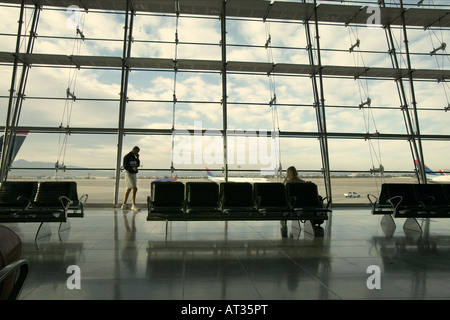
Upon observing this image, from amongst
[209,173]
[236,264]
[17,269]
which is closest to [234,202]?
[236,264]

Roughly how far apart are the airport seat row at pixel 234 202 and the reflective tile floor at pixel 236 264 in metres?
0.36

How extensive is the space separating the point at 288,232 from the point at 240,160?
4198 millimetres

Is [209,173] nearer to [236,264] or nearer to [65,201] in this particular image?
[65,201]

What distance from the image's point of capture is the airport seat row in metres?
4.77

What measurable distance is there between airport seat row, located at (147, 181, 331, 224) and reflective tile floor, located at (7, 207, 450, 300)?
36 cm

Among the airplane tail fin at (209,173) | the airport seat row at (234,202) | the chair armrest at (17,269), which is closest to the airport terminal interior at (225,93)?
the airplane tail fin at (209,173)

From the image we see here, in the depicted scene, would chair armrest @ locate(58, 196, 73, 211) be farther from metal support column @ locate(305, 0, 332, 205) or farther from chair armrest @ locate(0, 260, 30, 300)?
metal support column @ locate(305, 0, 332, 205)

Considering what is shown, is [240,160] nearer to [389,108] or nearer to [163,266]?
[389,108]

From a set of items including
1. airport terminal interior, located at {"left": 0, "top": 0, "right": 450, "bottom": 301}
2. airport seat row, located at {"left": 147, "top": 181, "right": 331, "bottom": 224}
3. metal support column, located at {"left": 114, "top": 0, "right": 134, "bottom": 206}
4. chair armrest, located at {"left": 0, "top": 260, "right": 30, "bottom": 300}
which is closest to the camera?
chair armrest, located at {"left": 0, "top": 260, "right": 30, "bottom": 300}

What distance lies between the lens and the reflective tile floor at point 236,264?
2.37 meters

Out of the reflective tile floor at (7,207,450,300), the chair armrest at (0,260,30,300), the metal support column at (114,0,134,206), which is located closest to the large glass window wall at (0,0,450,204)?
the metal support column at (114,0,134,206)

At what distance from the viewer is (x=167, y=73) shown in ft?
31.3

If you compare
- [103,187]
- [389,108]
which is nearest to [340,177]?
[389,108]

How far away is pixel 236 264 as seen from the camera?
3156mm
